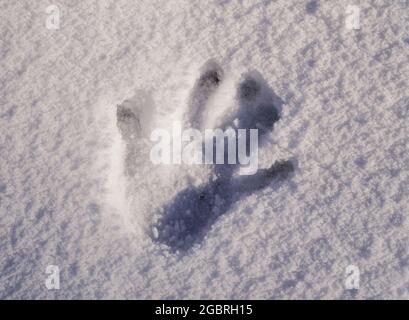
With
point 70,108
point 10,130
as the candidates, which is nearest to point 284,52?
point 70,108

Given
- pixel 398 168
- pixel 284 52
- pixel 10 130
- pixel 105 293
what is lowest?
pixel 105 293

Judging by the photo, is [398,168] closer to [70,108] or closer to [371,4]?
[371,4]

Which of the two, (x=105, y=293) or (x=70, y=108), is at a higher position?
(x=70, y=108)
